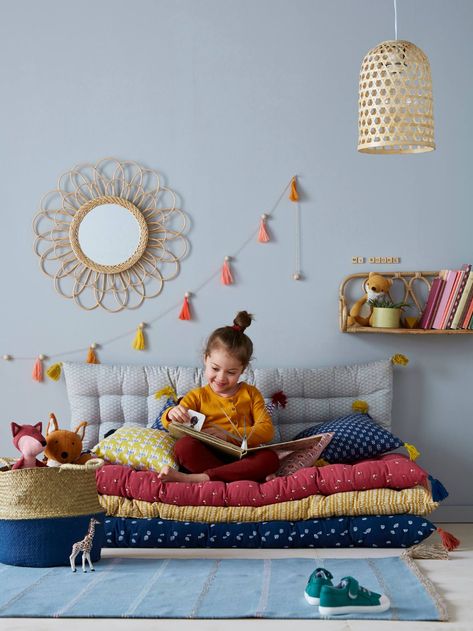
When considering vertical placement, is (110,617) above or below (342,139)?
below

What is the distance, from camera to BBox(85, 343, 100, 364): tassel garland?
413 centimetres

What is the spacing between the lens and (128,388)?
403 centimetres

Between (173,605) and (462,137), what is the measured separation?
2466 millimetres

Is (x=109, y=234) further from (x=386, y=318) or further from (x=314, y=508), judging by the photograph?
(x=314, y=508)

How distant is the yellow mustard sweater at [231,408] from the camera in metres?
3.64

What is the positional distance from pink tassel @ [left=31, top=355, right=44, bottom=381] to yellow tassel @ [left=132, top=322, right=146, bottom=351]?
40 centimetres

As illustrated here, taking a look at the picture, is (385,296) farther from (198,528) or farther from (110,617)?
(110,617)

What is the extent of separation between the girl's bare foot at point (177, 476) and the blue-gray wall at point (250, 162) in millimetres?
899

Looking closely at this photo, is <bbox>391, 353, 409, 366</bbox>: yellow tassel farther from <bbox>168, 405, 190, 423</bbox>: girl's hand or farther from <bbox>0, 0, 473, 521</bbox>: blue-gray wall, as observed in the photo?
<bbox>168, 405, 190, 423</bbox>: girl's hand

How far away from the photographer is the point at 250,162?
4129 millimetres

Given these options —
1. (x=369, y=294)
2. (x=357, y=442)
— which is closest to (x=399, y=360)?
(x=369, y=294)

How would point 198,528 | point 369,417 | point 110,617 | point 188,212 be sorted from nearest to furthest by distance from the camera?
point 110,617, point 198,528, point 369,417, point 188,212

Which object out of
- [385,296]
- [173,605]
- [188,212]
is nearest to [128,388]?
[188,212]

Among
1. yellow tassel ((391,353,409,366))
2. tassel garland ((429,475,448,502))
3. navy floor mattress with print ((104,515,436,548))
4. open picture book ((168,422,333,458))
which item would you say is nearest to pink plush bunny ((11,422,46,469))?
navy floor mattress with print ((104,515,436,548))
